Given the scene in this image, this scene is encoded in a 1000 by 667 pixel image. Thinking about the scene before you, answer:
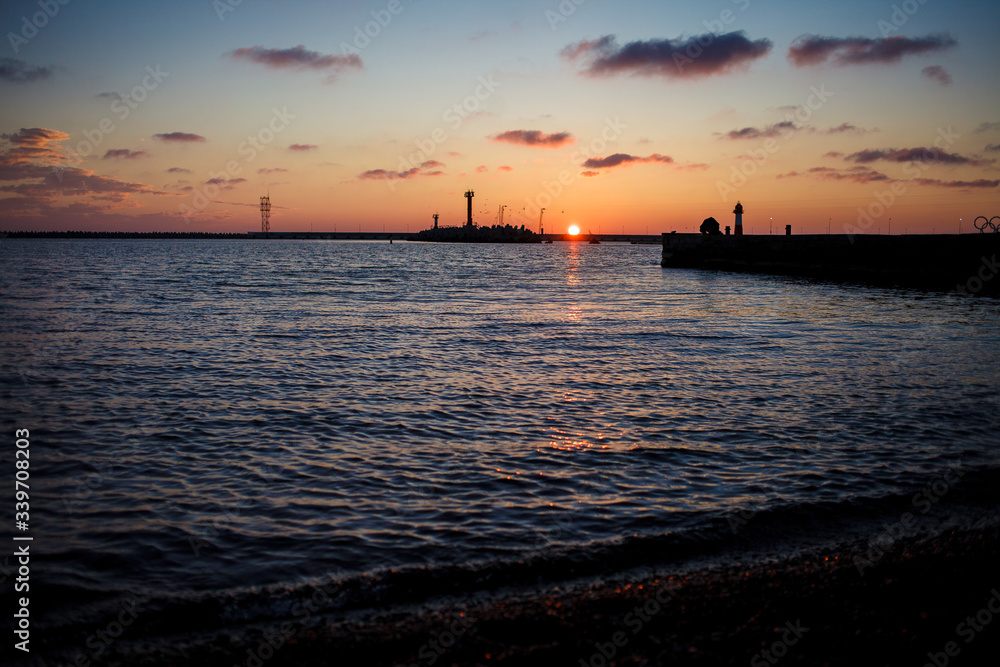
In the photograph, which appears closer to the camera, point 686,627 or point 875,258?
point 686,627

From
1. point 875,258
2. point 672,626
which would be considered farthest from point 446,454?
point 875,258

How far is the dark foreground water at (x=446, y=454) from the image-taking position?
505cm

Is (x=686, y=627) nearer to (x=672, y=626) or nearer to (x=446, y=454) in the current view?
(x=672, y=626)

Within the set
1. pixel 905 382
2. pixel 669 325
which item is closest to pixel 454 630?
pixel 905 382

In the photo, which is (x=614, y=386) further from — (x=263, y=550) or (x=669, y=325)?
(x=669, y=325)

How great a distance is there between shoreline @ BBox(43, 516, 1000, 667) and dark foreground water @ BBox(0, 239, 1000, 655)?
0.36m

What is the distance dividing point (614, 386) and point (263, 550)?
7706mm

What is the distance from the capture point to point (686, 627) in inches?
154

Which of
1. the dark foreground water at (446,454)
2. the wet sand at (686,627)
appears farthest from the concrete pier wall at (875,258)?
the wet sand at (686,627)

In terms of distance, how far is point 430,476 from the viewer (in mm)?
Answer: 7016

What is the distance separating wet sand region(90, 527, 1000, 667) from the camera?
3.62 metres

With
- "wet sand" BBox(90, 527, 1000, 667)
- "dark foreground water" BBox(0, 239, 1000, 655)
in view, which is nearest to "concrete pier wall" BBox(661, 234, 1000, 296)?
"dark foreground water" BBox(0, 239, 1000, 655)

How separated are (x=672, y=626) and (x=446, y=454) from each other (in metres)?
4.25

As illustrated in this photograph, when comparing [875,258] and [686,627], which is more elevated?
[875,258]
